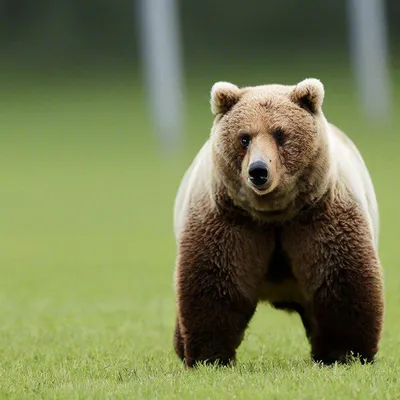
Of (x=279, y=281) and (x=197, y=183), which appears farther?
(x=197, y=183)

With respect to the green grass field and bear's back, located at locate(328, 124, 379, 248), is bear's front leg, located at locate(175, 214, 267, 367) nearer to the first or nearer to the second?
the green grass field

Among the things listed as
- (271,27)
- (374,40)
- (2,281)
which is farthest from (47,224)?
(271,27)

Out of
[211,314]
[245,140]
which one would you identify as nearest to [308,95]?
[245,140]

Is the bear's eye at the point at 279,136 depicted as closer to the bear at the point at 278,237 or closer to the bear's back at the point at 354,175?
the bear at the point at 278,237

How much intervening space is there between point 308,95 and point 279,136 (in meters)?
0.31

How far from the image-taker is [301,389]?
5.98 metres

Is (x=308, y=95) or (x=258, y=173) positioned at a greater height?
(x=308, y=95)

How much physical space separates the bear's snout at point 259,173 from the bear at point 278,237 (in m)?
0.11

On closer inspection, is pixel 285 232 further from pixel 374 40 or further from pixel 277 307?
pixel 374 40

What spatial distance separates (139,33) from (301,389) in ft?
123

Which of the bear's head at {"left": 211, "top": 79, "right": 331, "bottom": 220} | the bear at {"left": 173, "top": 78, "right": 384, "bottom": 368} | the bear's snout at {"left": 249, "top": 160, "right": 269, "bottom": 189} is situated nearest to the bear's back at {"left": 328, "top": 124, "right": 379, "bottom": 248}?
the bear at {"left": 173, "top": 78, "right": 384, "bottom": 368}

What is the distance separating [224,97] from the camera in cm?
693

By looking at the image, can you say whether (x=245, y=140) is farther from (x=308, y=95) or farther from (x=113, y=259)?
(x=113, y=259)

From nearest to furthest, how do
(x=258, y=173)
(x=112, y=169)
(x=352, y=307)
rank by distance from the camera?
1. (x=258, y=173)
2. (x=352, y=307)
3. (x=112, y=169)
